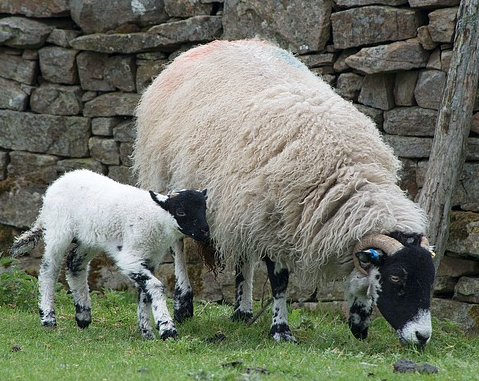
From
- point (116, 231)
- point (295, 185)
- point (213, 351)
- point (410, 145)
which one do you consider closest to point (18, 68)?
point (116, 231)

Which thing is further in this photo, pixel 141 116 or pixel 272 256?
pixel 141 116

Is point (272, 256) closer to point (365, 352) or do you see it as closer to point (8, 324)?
point (365, 352)

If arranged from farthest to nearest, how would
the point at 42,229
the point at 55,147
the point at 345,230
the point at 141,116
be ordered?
the point at 55,147 → the point at 141,116 → the point at 42,229 → the point at 345,230

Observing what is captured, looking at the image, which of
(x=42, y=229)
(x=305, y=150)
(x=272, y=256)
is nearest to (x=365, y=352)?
(x=272, y=256)

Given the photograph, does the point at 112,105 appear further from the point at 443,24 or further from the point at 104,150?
the point at 443,24

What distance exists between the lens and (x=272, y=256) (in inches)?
278

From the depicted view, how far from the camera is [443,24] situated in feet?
27.0

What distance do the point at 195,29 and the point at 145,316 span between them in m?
3.69

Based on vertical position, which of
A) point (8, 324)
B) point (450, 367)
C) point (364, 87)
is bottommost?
point (8, 324)

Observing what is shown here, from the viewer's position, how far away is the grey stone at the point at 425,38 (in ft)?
27.3

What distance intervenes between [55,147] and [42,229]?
286 cm

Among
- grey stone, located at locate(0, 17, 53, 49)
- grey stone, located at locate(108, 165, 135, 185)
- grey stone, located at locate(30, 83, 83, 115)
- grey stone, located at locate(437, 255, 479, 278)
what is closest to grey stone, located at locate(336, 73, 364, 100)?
grey stone, located at locate(437, 255, 479, 278)

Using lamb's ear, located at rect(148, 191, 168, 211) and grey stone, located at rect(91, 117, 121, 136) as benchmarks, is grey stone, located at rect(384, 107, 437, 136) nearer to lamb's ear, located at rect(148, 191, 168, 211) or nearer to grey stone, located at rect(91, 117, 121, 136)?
lamb's ear, located at rect(148, 191, 168, 211)

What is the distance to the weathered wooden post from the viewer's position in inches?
314
